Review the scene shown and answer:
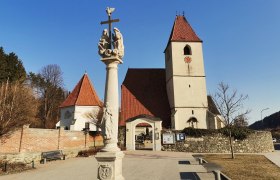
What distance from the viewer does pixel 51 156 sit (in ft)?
59.0

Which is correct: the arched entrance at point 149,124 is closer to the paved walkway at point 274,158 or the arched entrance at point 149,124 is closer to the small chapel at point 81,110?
the small chapel at point 81,110

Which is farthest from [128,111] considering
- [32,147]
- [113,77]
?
[113,77]

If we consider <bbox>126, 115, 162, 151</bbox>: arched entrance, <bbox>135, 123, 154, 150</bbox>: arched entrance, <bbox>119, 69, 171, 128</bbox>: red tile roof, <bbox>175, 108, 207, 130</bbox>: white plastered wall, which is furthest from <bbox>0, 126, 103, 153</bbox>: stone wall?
<bbox>175, 108, 207, 130</bbox>: white plastered wall

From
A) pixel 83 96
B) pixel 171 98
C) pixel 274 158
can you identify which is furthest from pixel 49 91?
pixel 274 158

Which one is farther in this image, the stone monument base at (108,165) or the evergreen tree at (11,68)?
the evergreen tree at (11,68)

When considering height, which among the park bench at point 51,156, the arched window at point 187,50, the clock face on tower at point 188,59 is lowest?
the park bench at point 51,156

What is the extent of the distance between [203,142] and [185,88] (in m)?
8.17

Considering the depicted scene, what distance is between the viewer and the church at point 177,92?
100 feet

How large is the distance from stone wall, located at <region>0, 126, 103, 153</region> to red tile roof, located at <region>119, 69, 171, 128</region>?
25.2 feet

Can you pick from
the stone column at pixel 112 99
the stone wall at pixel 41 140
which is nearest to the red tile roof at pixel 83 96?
the stone wall at pixel 41 140

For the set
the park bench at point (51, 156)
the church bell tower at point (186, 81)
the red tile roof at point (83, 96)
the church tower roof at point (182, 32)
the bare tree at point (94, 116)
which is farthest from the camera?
the church tower roof at point (182, 32)

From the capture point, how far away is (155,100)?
1315 inches

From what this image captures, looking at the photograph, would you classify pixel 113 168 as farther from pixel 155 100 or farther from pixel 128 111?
pixel 155 100

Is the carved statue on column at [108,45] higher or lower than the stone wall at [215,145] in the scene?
higher
